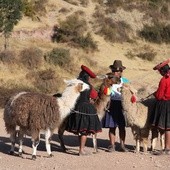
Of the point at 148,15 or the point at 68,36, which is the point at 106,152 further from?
the point at 148,15

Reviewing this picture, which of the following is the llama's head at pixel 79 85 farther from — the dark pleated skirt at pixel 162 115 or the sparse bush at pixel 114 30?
the sparse bush at pixel 114 30

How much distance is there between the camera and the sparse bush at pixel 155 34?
38.7 metres

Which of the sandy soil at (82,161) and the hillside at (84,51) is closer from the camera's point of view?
the sandy soil at (82,161)

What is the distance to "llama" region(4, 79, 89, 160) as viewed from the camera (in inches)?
370

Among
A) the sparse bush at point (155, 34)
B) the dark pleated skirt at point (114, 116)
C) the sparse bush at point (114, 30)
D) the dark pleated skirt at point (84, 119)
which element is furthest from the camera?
the sparse bush at point (155, 34)

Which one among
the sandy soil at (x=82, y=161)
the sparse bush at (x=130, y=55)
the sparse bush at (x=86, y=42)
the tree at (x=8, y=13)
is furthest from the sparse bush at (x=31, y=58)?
the sandy soil at (x=82, y=161)

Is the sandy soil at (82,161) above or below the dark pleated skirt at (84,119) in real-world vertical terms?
below

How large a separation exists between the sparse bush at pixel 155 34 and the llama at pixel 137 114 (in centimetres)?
2880

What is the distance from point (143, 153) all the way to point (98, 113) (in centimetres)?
125

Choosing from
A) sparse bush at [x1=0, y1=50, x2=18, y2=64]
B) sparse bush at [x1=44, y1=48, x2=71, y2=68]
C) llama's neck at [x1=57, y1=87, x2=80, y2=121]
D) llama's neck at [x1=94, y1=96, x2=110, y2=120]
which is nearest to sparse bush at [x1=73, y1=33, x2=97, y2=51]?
sparse bush at [x1=44, y1=48, x2=71, y2=68]

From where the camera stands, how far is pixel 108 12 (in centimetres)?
4050

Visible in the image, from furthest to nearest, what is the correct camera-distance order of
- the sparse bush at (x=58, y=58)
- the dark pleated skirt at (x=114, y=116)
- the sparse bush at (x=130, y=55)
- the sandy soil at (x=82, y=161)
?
the sparse bush at (x=130, y=55), the sparse bush at (x=58, y=58), the dark pleated skirt at (x=114, y=116), the sandy soil at (x=82, y=161)

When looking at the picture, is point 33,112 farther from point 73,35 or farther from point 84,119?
point 73,35

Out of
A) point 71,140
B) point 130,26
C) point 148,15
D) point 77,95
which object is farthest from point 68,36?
point 77,95
